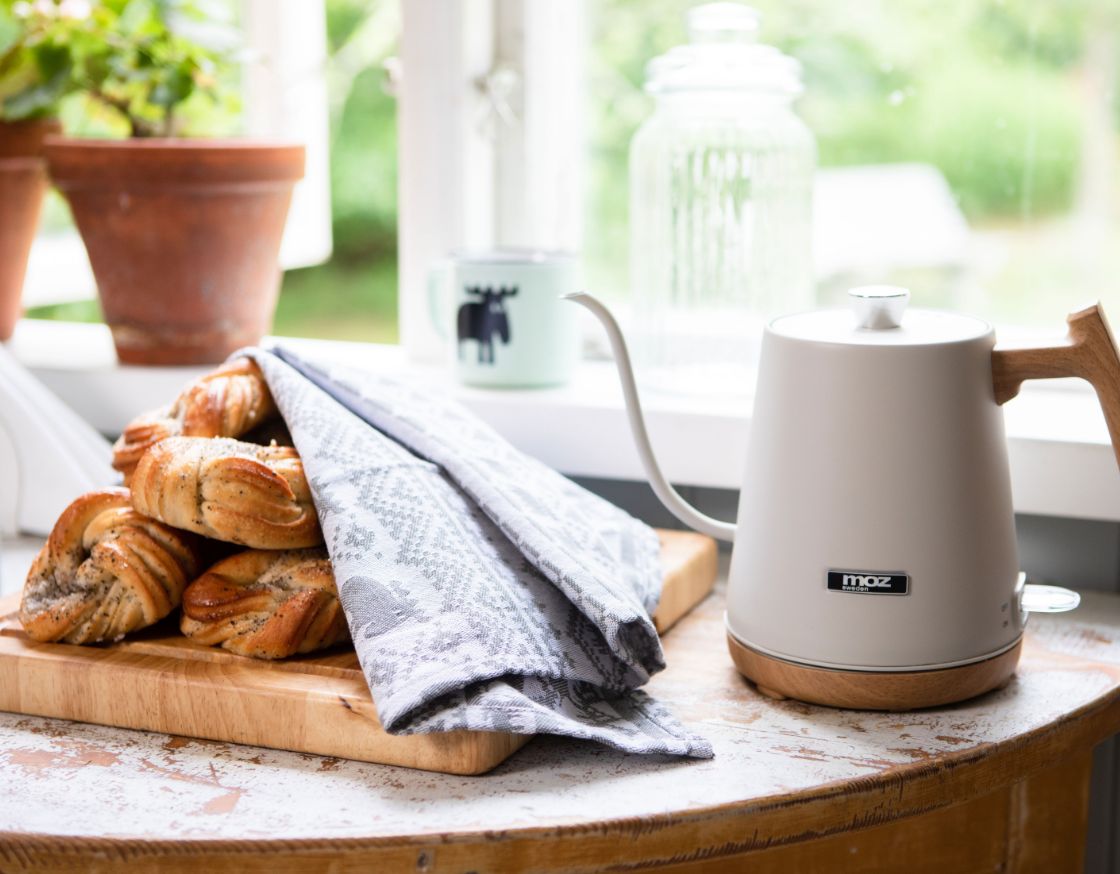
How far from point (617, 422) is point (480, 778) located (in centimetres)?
47

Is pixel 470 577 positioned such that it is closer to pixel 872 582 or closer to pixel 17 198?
pixel 872 582

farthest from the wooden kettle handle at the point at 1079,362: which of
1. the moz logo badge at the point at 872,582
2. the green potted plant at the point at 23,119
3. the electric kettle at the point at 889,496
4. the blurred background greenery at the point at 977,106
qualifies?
the green potted plant at the point at 23,119

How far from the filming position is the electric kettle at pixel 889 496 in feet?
2.46

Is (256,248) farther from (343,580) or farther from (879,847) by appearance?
(879,847)

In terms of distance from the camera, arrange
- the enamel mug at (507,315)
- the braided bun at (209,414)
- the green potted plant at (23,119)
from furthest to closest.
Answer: the green potted plant at (23,119) → the enamel mug at (507,315) → the braided bun at (209,414)

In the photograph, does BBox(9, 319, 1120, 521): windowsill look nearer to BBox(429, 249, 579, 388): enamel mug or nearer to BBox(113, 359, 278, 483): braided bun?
BBox(429, 249, 579, 388): enamel mug

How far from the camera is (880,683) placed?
0.78m

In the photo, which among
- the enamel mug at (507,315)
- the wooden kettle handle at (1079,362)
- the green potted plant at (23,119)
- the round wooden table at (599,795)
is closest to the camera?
the round wooden table at (599,795)

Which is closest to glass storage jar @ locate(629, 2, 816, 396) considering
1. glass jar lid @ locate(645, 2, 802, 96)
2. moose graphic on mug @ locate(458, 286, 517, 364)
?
glass jar lid @ locate(645, 2, 802, 96)

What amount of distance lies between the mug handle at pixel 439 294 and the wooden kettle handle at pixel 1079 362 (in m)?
0.55

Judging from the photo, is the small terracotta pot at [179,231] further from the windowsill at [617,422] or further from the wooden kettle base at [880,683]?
the wooden kettle base at [880,683]

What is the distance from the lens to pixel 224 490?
2.67ft

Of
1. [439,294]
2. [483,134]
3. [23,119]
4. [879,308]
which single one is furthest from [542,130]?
[879,308]

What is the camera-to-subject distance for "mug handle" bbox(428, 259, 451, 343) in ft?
3.96
